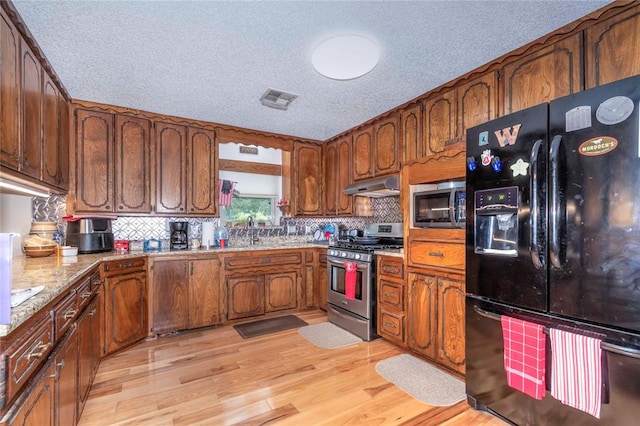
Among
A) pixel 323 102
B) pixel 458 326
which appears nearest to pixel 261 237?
pixel 323 102

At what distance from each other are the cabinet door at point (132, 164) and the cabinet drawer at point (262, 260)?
1.09 metres

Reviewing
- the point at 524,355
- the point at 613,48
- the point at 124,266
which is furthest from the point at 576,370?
the point at 124,266

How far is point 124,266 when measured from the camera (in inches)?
109

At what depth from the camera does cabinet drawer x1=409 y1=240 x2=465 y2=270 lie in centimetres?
224

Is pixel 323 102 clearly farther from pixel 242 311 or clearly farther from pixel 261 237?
pixel 242 311

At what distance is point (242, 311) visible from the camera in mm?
3525

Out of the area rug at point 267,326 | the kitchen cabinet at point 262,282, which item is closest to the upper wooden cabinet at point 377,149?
the kitchen cabinet at point 262,282

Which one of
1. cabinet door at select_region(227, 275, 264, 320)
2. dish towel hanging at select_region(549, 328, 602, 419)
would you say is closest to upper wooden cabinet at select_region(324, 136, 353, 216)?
cabinet door at select_region(227, 275, 264, 320)

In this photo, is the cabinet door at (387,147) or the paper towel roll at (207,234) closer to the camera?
the cabinet door at (387,147)

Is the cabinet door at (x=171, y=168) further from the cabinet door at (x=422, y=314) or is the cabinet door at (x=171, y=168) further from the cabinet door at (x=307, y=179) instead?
the cabinet door at (x=422, y=314)

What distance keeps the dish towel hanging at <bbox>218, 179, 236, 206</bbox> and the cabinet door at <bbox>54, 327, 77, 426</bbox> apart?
2.64 metres

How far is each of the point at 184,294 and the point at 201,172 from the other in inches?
56.3

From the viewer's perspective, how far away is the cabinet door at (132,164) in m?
3.19

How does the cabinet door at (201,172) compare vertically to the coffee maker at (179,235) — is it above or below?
above
